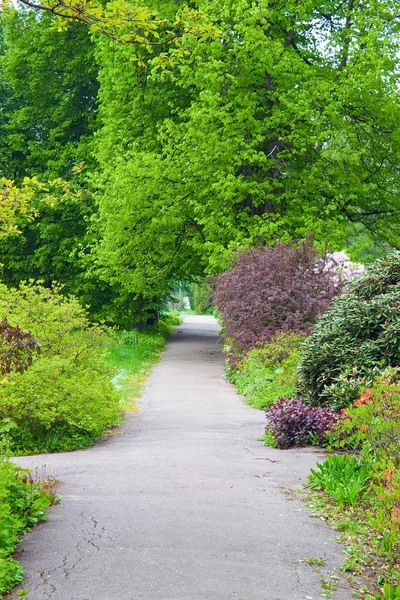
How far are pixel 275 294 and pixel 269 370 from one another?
8.82 ft

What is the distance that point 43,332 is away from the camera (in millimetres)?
12070

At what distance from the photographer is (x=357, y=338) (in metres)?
11.1

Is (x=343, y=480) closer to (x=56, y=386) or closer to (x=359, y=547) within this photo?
(x=359, y=547)

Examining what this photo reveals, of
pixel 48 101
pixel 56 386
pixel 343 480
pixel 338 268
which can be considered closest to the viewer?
pixel 343 480

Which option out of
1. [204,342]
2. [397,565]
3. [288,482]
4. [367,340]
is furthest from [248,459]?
[204,342]

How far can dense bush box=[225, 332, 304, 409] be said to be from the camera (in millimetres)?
15031

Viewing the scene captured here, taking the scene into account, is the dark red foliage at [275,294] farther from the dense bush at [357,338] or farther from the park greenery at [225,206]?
the dense bush at [357,338]

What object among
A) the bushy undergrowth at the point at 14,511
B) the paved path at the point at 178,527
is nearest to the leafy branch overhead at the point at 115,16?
the bushy undergrowth at the point at 14,511

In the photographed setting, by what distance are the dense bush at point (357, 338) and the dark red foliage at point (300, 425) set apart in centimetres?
34

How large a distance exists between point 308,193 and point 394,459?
59.5 feet

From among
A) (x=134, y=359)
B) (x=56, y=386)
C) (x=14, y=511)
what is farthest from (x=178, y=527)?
(x=134, y=359)

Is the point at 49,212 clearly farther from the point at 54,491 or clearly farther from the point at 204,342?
the point at 54,491

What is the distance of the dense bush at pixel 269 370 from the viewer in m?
15.0

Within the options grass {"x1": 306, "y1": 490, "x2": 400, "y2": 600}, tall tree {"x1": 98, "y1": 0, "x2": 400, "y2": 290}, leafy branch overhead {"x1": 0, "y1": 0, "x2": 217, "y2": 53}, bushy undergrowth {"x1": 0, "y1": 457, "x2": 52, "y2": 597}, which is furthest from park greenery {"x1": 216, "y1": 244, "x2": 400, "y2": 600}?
leafy branch overhead {"x1": 0, "y1": 0, "x2": 217, "y2": 53}
